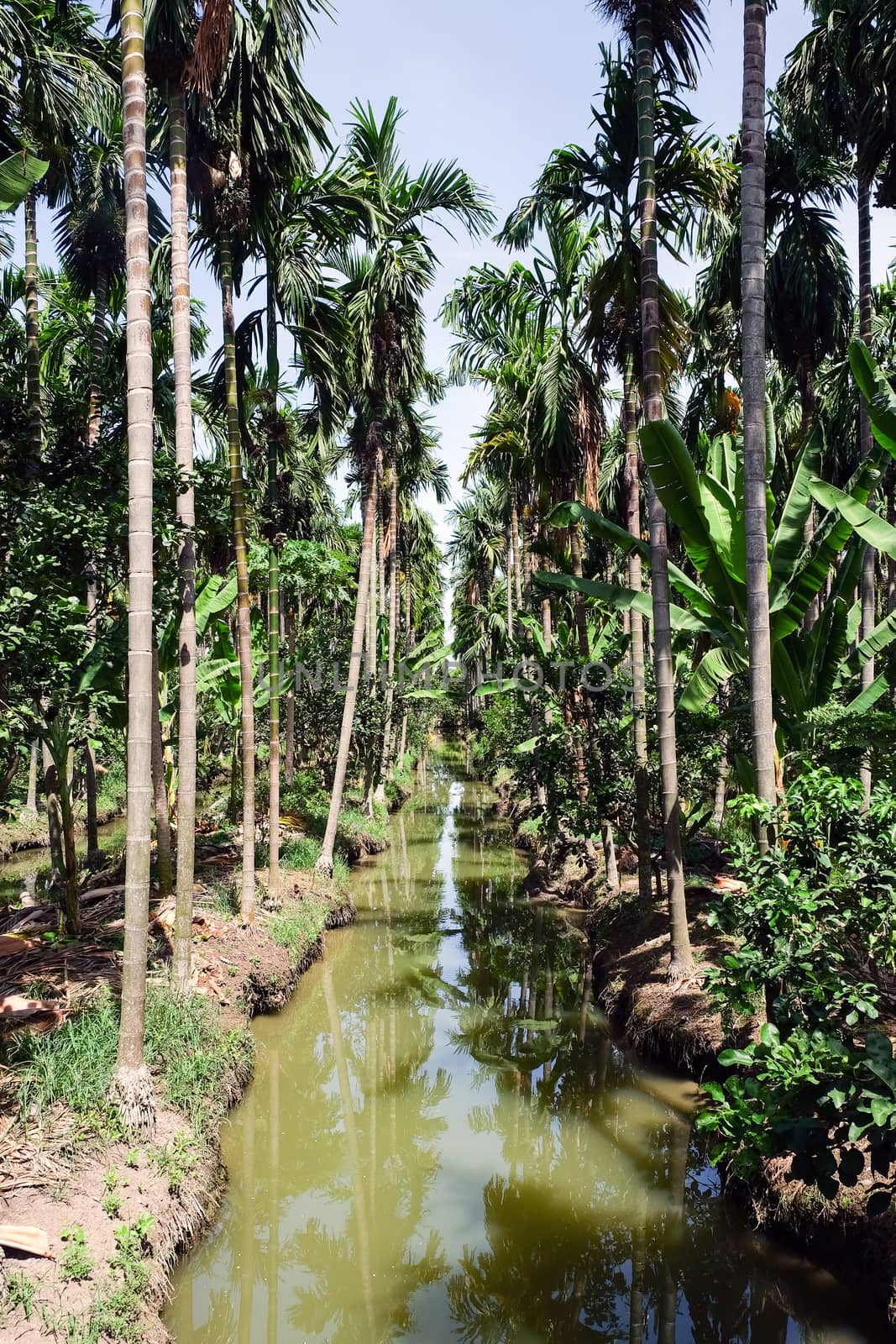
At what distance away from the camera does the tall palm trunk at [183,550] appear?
8695 mm

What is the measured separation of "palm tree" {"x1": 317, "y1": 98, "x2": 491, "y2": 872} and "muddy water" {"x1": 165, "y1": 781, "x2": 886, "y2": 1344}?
5.19 metres

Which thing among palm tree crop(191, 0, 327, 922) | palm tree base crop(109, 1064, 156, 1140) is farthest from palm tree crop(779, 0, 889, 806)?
palm tree base crop(109, 1064, 156, 1140)

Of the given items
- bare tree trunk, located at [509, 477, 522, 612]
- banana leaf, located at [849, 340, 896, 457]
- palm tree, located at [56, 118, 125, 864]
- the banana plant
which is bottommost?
the banana plant

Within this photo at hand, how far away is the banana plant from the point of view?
348 inches

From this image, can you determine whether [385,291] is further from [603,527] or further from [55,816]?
[55,816]

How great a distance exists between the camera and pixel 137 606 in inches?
259

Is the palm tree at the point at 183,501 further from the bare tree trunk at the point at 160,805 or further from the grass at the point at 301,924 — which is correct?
the grass at the point at 301,924

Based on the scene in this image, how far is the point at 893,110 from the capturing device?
10.0 m

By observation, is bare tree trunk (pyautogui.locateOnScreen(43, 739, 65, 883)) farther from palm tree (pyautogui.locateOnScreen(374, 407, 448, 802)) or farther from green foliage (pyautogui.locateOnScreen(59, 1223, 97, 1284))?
palm tree (pyautogui.locateOnScreen(374, 407, 448, 802))

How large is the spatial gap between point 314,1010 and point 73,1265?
6845 millimetres

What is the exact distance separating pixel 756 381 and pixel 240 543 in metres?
6.60

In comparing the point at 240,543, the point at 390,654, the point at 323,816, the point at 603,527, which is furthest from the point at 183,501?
the point at 390,654

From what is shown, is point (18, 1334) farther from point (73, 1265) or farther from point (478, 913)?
point (478, 913)

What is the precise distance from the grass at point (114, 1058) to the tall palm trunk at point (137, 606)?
277mm
